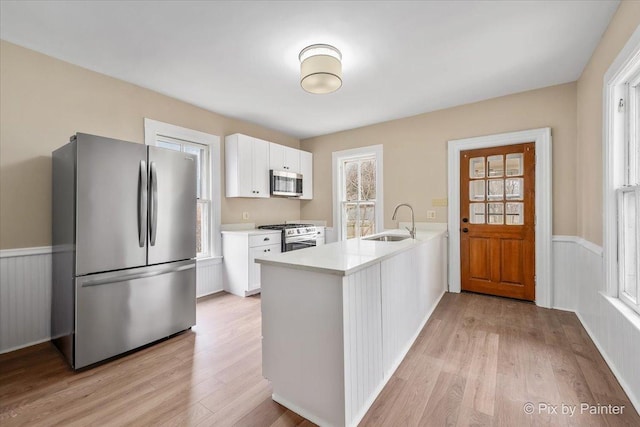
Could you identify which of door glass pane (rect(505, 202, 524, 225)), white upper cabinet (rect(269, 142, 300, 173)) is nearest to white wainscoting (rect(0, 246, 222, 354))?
white upper cabinet (rect(269, 142, 300, 173))

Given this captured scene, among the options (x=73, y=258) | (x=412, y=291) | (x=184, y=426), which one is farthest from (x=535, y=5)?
(x=73, y=258)

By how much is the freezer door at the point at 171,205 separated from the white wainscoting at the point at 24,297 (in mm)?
1001

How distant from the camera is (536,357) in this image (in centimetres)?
214

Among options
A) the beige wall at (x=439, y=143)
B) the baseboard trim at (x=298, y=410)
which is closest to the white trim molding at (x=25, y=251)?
the baseboard trim at (x=298, y=410)

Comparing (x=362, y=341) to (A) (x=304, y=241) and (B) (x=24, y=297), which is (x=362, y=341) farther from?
(A) (x=304, y=241)

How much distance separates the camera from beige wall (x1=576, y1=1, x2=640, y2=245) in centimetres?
190

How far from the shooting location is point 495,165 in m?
3.56

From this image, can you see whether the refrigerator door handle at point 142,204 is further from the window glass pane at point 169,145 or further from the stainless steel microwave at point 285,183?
the stainless steel microwave at point 285,183

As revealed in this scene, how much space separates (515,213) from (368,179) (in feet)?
6.92

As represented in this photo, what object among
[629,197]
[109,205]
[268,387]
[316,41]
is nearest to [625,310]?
[629,197]

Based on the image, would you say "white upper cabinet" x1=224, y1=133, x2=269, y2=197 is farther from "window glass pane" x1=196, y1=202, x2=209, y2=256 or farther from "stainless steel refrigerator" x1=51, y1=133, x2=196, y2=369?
"stainless steel refrigerator" x1=51, y1=133, x2=196, y2=369

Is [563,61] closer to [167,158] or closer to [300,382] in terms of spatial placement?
[300,382]

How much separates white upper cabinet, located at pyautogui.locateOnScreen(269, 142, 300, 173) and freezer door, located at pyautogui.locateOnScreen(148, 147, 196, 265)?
179 centimetres

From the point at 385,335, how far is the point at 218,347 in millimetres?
1442
